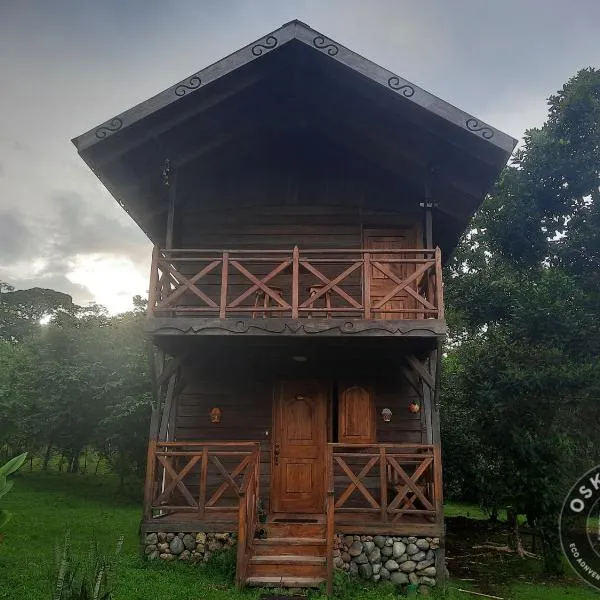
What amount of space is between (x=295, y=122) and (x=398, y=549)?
26.6 ft

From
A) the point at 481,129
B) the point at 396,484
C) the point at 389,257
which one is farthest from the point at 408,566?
the point at 481,129

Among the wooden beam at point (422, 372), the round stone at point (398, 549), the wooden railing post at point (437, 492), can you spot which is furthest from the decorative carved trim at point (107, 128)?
the round stone at point (398, 549)

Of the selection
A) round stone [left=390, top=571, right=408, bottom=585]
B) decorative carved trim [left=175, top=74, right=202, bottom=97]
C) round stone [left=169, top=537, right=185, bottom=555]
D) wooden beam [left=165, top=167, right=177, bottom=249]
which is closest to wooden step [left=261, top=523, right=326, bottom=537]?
round stone [left=390, top=571, right=408, bottom=585]

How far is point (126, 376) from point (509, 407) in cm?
1378

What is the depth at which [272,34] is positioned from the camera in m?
8.94

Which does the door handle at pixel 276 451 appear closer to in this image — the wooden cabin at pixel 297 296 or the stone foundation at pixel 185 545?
the wooden cabin at pixel 297 296

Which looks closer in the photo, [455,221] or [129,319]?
[455,221]

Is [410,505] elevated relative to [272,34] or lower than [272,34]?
lower

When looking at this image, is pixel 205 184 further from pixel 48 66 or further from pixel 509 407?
pixel 509 407

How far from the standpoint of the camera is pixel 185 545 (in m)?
8.38

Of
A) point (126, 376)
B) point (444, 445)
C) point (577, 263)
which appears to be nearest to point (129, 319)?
point (126, 376)

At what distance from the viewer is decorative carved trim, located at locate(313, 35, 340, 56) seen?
8836 millimetres

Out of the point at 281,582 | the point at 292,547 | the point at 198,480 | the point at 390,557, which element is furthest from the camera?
the point at 198,480

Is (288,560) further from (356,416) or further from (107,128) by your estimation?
(107,128)
